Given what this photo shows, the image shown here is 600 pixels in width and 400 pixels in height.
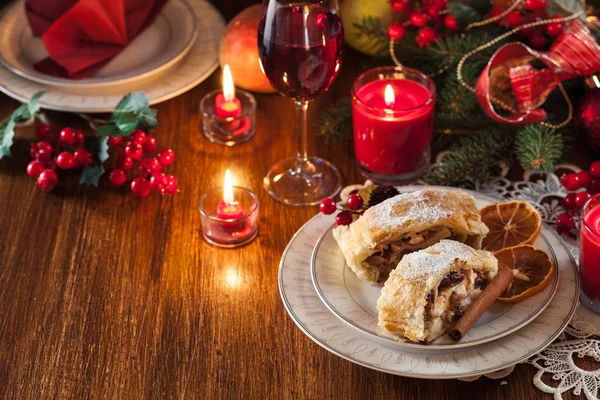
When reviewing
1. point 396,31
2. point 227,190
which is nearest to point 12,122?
point 227,190

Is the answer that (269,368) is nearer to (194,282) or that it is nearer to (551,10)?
(194,282)

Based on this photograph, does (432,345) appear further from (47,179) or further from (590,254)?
(47,179)

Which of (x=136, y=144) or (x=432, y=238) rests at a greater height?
(x=432, y=238)

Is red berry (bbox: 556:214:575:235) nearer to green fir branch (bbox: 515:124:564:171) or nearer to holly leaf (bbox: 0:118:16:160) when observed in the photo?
green fir branch (bbox: 515:124:564:171)

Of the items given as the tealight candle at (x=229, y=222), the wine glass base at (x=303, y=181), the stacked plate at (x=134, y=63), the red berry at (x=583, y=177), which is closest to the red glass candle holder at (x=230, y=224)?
the tealight candle at (x=229, y=222)

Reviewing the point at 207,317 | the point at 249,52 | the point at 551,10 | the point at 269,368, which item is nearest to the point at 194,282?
the point at 207,317

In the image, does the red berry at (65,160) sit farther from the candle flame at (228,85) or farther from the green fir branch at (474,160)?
the green fir branch at (474,160)
